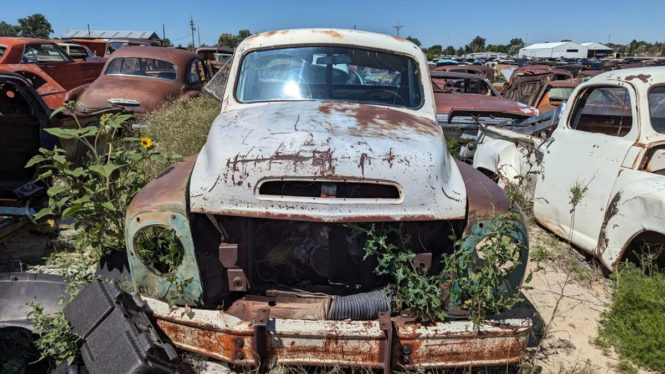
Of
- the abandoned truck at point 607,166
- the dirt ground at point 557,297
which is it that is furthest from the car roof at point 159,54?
the abandoned truck at point 607,166

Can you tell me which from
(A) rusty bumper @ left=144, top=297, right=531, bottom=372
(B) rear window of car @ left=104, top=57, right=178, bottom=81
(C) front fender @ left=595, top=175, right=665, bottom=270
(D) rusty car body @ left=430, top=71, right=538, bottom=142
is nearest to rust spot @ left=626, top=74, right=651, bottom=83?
(C) front fender @ left=595, top=175, right=665, bottom=270

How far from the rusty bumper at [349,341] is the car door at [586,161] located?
2.11m

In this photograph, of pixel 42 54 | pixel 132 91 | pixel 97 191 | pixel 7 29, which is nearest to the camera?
pixel 97 191

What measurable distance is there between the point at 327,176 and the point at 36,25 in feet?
247

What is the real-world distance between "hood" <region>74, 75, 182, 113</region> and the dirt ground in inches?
136

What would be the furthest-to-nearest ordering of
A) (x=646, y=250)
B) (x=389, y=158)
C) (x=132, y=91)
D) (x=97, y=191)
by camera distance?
(x=132, y=91) → (x=646, y=250) → (x=97, y=191) → (x=389, y=158)

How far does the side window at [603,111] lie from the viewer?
474 cm

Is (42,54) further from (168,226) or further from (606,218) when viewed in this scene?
(606,218)

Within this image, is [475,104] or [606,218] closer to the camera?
[606,218]

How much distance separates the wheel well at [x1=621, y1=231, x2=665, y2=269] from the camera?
3.67 meters

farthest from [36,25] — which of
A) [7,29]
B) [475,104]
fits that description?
[475,104]

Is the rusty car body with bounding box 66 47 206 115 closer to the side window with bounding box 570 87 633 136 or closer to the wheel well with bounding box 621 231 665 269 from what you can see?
the side window with bounding box 570 87 633 136

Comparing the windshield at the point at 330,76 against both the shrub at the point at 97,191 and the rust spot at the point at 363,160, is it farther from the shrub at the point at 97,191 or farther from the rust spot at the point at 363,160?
the rust spot at the point at 363,160

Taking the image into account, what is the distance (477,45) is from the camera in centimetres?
8075
